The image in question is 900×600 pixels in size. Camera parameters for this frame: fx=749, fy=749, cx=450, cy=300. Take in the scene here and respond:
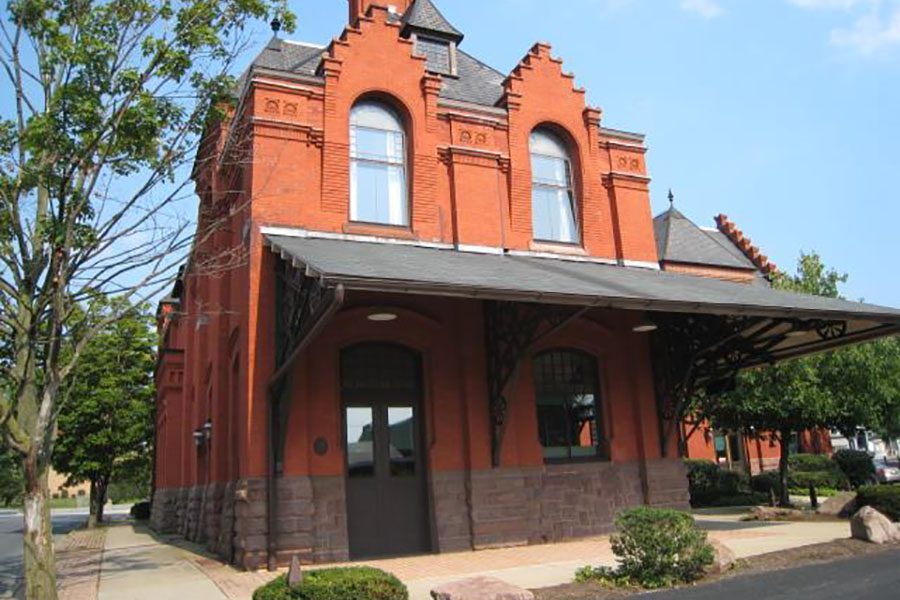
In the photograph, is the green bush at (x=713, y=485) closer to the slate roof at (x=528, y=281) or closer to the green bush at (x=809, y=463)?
the green bush at (x=809, y=463)

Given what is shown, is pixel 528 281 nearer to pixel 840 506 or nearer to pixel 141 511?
pixel 840 506

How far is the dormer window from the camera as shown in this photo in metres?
19.2

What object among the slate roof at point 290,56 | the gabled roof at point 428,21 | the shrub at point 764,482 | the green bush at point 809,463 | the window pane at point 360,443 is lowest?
the shrub at point 764,482

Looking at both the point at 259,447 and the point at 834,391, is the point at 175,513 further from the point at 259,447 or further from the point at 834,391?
the point at 834,391

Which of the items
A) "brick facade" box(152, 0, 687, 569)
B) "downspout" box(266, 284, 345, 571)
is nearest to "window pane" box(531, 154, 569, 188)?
"brick facade" box(152, 0, 687, 569)

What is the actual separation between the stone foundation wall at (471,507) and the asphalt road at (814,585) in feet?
14.9

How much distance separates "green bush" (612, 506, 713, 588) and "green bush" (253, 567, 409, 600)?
339 cm

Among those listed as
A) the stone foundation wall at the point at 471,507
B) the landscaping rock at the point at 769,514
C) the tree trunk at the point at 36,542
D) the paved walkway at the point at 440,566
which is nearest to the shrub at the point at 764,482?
the landscaping rock at the point at 769,514

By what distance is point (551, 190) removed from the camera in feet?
55.5

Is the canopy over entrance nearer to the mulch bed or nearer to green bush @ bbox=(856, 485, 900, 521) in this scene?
green bush @ bbox=(856, 485, 900, 521)

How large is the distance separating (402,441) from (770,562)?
6.23 metres

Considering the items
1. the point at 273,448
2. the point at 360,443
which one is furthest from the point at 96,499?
the point at 360,443

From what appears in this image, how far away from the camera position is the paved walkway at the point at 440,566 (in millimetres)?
10195

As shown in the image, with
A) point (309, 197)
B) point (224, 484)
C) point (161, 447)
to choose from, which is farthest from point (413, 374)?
point (161, 447)
